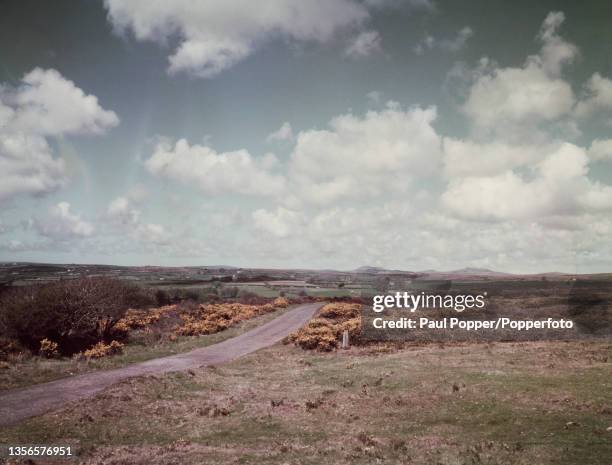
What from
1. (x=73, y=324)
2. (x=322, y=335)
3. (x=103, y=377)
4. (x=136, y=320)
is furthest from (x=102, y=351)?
(x=322, y=335)

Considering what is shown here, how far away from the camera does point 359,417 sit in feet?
47.0

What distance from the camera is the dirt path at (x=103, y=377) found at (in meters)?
14.3

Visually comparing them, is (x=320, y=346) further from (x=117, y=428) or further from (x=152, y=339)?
(x=117, y=428)

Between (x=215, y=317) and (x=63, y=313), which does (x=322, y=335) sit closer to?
(x=215, y=317)

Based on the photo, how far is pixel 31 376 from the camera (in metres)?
18.6

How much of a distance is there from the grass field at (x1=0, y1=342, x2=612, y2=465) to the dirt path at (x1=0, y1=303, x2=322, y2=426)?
4.45 ft

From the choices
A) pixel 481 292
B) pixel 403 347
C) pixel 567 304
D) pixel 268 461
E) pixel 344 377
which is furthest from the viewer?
pixel 481 292

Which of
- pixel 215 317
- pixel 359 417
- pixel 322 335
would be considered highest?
pixel 359 417

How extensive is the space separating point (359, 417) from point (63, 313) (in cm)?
2297

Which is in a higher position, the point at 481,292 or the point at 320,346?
the point at 481,292

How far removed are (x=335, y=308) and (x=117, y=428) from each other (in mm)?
34200

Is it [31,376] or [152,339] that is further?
[152,339]

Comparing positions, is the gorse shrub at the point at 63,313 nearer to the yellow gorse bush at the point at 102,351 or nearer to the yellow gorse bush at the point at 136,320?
the yellow gorse bush at the point at 136,320

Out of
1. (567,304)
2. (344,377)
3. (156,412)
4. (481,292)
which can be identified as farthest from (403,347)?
(156,412)
